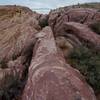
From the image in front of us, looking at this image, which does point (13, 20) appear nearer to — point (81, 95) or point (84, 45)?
point (84, 45)

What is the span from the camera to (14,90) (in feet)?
41.8

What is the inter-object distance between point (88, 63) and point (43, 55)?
7.22 feet

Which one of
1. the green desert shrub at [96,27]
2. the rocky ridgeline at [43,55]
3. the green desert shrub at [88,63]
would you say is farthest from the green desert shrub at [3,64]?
the green desert shrub at [96,27]

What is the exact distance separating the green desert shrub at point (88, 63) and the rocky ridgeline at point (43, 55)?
492mm

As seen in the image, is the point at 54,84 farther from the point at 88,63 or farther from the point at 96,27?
the point at 96,27

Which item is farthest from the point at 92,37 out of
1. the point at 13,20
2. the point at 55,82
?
the point at 13,20

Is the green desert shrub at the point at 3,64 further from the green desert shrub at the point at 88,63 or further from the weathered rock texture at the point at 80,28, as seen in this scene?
the green desert shrub at the point at 88,63

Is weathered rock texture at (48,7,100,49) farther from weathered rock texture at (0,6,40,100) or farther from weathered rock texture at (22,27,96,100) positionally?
weathered rock texture at (22,27,96,100)

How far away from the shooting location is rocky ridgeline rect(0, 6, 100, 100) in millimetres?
9331

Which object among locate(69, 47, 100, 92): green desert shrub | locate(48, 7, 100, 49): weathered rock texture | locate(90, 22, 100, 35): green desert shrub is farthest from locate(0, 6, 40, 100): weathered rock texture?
locate(90, 22, 100, 35): green desert shrub

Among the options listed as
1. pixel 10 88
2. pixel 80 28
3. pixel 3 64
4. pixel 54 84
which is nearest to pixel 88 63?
pixel 10 88

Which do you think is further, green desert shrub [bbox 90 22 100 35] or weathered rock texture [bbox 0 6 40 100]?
green desert shrub [bbox 90 22 100 35]

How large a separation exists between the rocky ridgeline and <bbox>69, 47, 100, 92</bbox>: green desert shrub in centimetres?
49

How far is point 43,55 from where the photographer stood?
12758 millimetres
